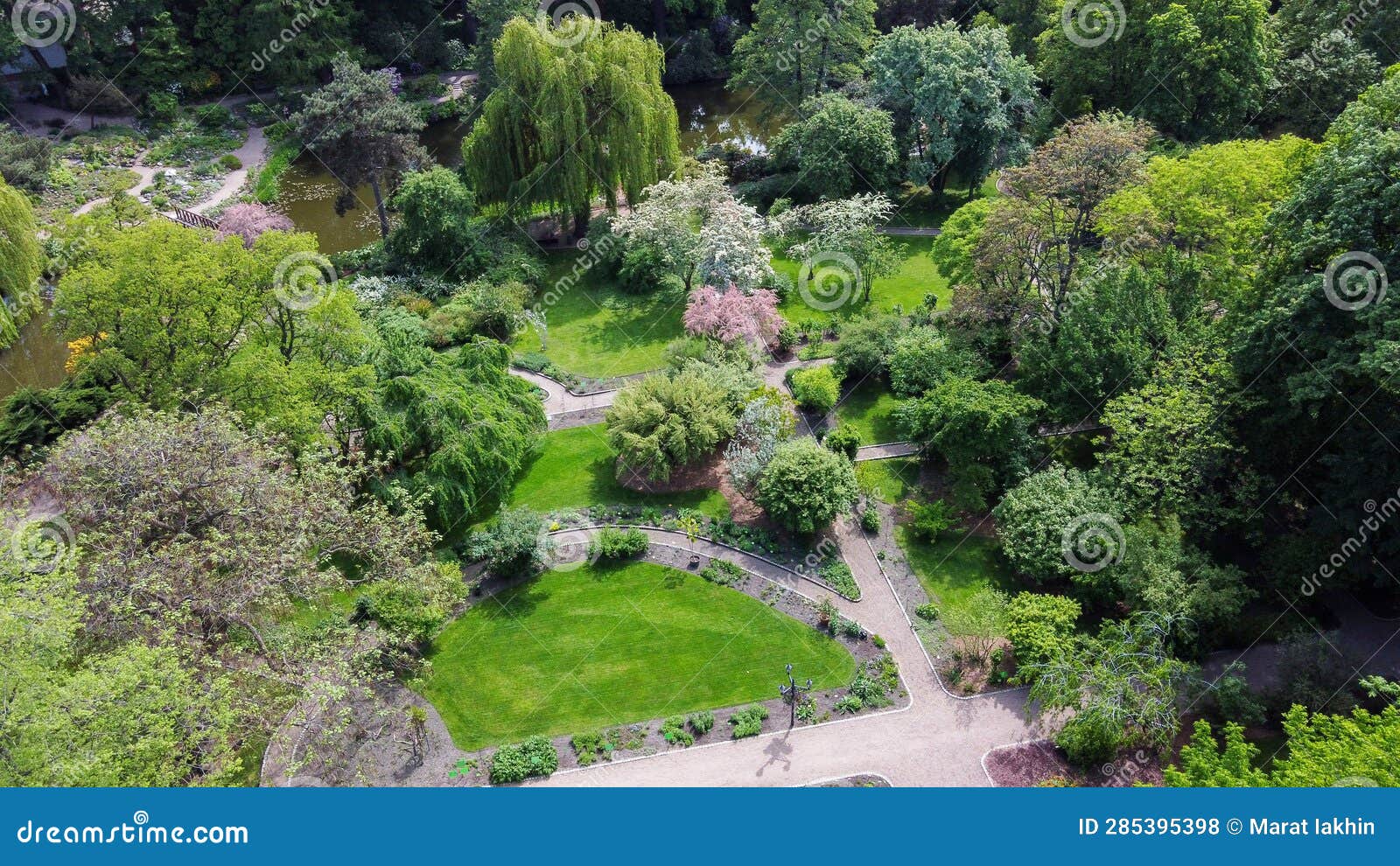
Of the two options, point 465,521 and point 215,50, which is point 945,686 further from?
point 215,50

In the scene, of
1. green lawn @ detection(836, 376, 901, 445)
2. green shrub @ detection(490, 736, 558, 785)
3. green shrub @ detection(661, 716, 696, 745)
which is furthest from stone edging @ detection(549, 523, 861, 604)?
green shrub @ detection(490, 736, 558, 785)

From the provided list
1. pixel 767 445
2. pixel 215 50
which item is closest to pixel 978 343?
pixel 767 445

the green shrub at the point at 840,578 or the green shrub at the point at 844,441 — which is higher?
the green shrub at the point at 844,441

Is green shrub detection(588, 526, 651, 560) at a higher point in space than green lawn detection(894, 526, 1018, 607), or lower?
lower

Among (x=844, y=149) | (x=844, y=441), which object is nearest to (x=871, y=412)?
(x=844, y=441)
